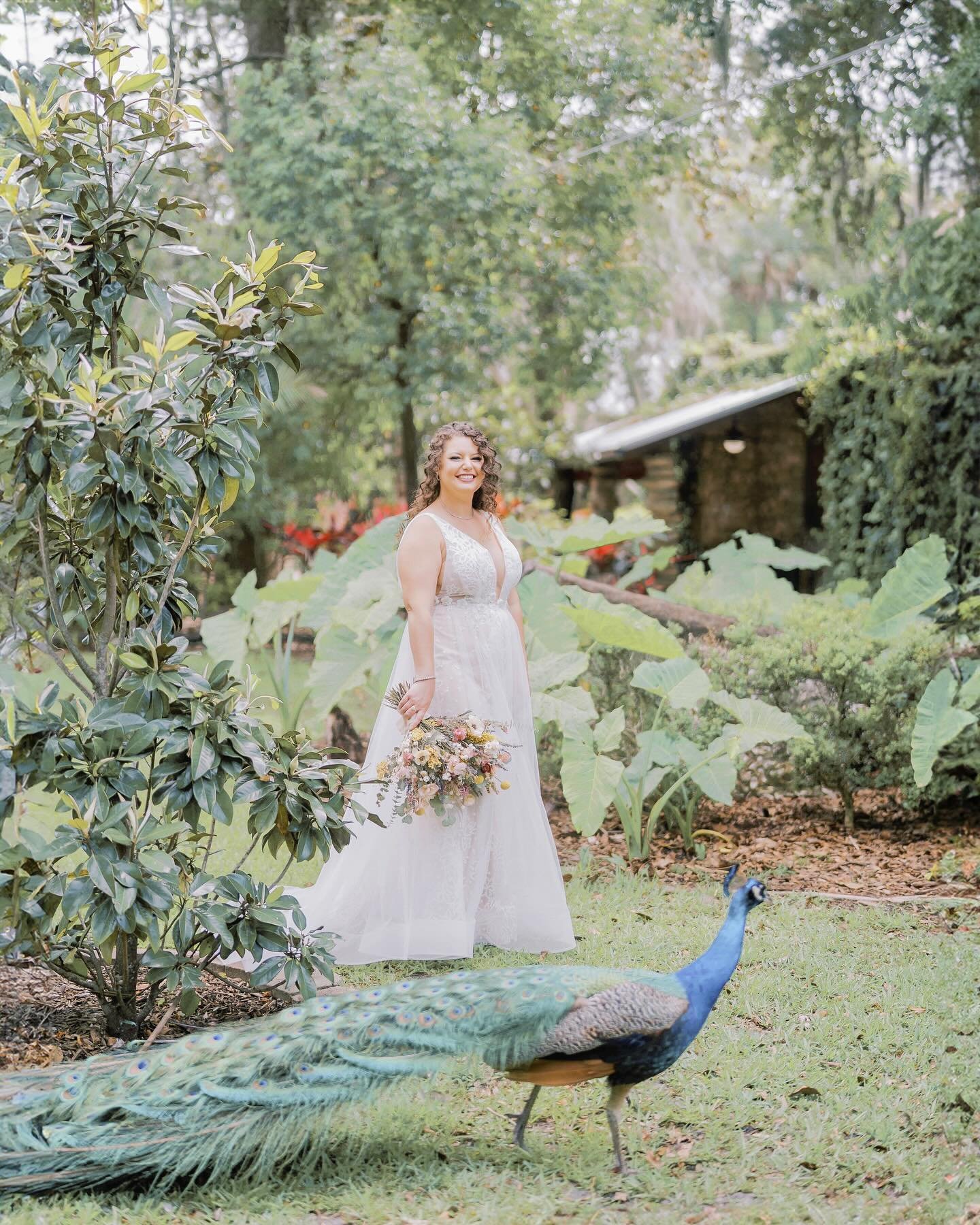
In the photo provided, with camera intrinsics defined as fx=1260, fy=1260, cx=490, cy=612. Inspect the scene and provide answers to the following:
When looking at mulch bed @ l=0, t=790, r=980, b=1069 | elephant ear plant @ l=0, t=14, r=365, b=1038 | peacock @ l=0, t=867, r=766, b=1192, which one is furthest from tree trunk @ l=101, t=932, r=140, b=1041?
peacock @ l=0, t=867, r=766, b=1192

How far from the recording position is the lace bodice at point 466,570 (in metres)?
4.29

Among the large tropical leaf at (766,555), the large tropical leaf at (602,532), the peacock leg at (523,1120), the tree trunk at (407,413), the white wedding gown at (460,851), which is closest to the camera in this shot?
the peacock leg at (523,1120)

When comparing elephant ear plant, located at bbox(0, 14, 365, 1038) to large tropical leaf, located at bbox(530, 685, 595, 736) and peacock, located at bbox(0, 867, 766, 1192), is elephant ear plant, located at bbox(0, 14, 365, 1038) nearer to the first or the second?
peacock, located at bbox(0, 867, 766, 1192)

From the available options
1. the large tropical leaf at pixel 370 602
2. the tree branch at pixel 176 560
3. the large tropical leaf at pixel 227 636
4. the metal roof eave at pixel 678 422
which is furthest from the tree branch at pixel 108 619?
the metal roof eave at pixel 678 422

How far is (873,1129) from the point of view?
2.99m

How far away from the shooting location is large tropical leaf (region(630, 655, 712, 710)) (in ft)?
18.1

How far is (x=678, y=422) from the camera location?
14.1m

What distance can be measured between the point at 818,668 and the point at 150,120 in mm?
3965

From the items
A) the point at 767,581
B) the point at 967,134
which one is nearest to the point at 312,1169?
the point at 767,581

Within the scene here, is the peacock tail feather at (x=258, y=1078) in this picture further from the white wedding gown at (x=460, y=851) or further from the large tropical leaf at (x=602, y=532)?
the large tropical leaf at (x=602, y=532)

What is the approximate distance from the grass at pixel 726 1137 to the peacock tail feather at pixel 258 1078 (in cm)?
8

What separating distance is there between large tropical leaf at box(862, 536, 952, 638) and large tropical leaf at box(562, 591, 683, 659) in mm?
986

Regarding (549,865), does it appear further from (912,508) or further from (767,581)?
(912,508)

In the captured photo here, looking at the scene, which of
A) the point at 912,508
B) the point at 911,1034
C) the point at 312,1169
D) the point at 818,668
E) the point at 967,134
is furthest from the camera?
the point at 912,508
